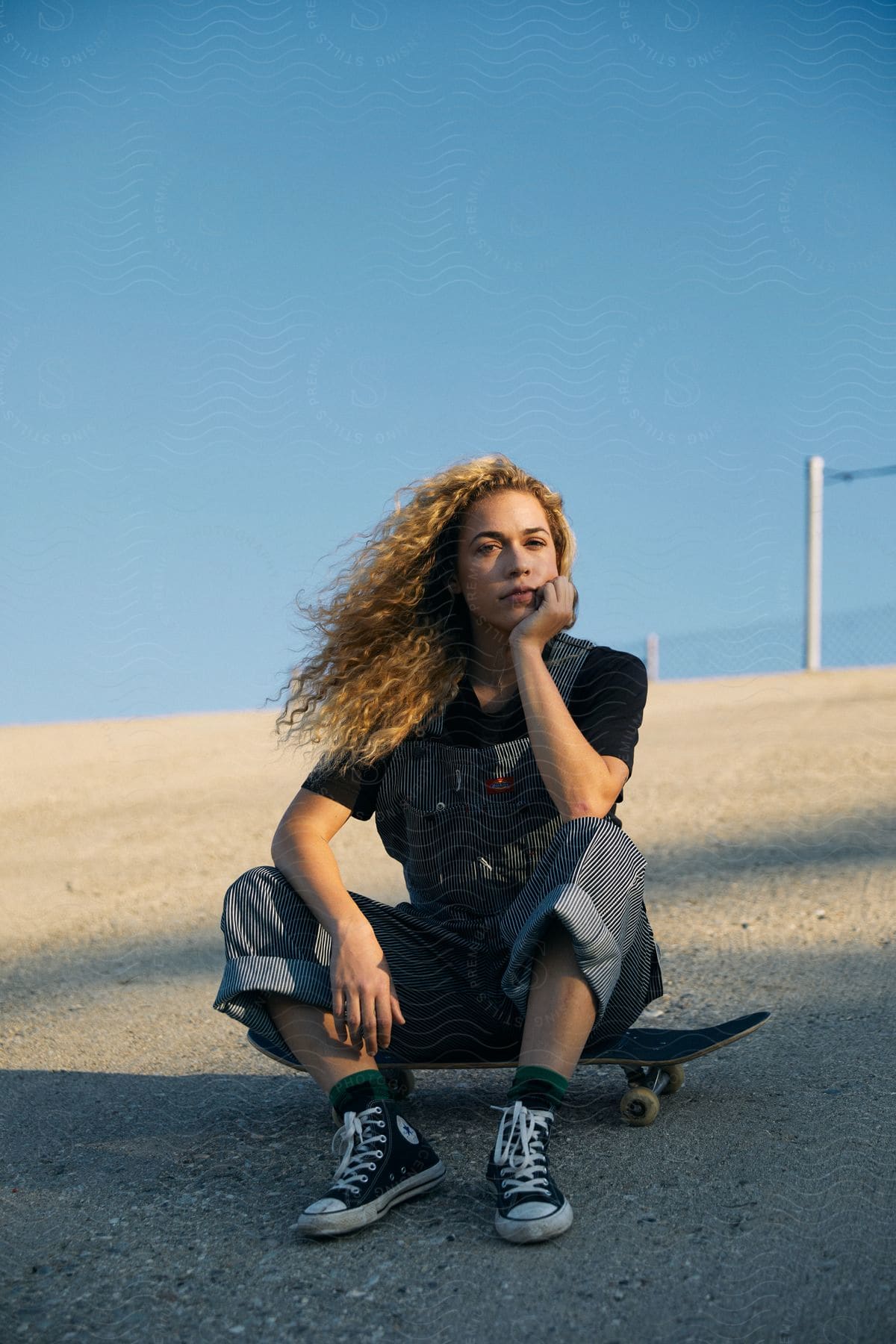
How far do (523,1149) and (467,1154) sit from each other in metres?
0.36

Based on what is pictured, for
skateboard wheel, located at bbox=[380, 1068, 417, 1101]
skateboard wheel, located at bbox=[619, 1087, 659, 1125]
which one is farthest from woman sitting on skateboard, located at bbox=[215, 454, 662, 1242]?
skateboard wheel, located at bbox=[380, 1068, 417, 1101]

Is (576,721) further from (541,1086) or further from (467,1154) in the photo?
(467,1154)

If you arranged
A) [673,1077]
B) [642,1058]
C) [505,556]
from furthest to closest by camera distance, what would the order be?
1. [505,556]
2. [673,1077]
3. [642,1058]

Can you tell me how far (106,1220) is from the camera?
204cm

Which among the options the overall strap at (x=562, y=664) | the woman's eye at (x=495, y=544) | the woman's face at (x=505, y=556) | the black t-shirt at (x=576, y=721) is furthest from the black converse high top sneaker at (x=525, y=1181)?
the woman's eye at (x=495, y=544)

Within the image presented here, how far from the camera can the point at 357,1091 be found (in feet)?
6.86

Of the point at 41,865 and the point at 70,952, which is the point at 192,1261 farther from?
the point at 41,865

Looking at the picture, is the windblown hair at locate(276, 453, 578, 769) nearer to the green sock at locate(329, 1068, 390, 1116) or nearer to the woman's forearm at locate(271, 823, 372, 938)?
the woman's forearm at locate(271, 823, 372, 938)

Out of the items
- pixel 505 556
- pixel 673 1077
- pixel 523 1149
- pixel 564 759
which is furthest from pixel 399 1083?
pixel 505 556

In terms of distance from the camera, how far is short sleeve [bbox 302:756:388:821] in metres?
2.44

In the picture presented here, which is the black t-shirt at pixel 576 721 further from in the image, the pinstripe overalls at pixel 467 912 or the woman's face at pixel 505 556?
the woman's face at pixel 505 556

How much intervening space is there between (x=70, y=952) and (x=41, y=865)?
182 cm

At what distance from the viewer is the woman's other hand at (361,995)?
6.95 ft

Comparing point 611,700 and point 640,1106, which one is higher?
point 611,700
